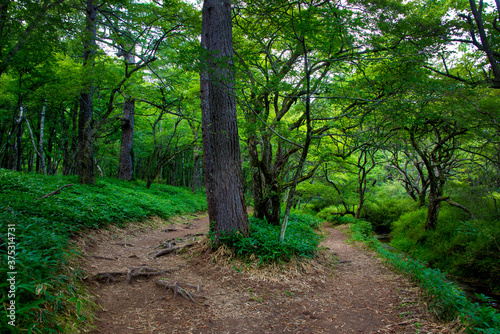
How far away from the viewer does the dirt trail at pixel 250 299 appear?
3141 mm

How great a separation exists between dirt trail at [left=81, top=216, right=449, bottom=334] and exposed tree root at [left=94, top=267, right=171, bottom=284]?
0.08 metres

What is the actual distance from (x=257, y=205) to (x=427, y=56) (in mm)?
6020

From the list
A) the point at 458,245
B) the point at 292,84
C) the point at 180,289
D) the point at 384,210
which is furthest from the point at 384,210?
the point at 180,289

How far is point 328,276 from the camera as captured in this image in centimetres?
521

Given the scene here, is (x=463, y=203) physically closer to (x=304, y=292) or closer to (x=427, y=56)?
(x=427, y=56)

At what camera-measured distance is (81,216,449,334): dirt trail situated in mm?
3141

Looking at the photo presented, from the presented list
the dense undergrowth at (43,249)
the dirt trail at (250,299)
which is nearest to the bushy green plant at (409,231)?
the dirt trail at (250,299)

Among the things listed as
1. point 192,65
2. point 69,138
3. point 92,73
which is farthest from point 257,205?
point 69,138

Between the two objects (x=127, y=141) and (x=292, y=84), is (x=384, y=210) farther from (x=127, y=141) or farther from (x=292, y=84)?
(x=127, y=141)

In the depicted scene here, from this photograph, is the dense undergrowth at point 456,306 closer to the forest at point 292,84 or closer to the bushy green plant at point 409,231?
the forest at point 292,84

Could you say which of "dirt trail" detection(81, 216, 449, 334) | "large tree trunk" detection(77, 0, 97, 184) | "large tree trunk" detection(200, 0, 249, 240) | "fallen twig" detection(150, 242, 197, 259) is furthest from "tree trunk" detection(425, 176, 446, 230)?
"large tree trunk" detection(77, 0, 97, 184)

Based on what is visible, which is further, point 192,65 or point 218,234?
point 218,234

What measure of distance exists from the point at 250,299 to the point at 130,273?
6.62 feet

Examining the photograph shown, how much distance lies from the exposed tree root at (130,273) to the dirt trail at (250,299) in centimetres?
8
